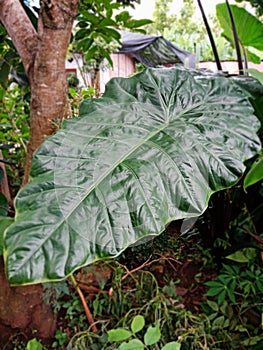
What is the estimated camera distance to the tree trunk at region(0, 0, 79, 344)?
937 mm

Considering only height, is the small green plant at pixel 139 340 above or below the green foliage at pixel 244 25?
below

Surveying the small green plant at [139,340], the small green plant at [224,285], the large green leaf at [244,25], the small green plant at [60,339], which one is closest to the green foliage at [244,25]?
the large green leaf at [244,25]

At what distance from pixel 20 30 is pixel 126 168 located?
0.65 m

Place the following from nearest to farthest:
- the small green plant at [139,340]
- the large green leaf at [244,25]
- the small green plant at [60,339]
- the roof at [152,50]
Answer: the small green plant at [139,340]
the small green plant at [60,339]
the large green leaf at [244,25]
the roof at [152,50]

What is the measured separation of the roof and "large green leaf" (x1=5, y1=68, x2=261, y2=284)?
3.07 metres

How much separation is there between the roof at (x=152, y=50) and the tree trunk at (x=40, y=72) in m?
2.87

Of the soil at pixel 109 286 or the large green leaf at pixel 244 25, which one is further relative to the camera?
the large green leaf at pixel 244 25

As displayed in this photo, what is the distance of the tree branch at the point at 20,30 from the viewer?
1017 mm

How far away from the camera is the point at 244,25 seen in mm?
1580

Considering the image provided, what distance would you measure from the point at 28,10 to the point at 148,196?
1.05 meters

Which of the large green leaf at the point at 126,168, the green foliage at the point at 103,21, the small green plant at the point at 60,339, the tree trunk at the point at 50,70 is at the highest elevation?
the green foliage at the point at 103,21

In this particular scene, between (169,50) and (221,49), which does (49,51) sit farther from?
(221,49)

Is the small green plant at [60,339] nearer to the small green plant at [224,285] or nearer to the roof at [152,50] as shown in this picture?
the small green plant at [224,285]

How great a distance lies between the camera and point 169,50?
454cm
